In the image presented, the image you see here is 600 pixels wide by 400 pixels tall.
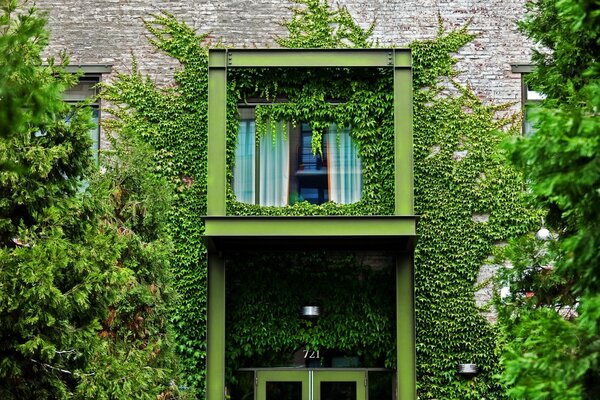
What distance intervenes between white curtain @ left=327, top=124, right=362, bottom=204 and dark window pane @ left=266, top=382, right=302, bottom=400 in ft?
9.85

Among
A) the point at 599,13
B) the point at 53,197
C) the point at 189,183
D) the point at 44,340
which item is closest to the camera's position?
the point at 599,13

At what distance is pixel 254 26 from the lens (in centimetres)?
1945

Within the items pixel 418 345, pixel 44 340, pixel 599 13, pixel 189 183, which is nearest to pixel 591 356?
pixel 599 13

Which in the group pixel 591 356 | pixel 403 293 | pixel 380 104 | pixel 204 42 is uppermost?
pixel 204 42

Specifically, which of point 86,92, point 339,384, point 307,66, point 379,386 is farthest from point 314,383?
point 86,92

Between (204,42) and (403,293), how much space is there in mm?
5508

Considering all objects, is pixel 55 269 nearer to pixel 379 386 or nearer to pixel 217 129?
pixel 217 129

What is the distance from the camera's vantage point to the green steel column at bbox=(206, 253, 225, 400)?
57.2 feet

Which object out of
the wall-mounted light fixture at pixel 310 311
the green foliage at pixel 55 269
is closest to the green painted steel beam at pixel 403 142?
the wall-mounted light fixture at pixel 310 311

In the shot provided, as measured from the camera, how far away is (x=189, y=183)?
18.7 m

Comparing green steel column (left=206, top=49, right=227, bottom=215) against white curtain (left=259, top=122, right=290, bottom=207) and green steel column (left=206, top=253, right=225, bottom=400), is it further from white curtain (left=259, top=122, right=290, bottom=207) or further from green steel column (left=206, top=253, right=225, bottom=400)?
green steel column (left=206, top=253, right=225, bottom=400)

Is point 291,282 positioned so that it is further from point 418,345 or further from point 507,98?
point 507,98

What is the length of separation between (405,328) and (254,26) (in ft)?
19.1

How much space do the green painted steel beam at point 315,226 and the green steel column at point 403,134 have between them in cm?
34
